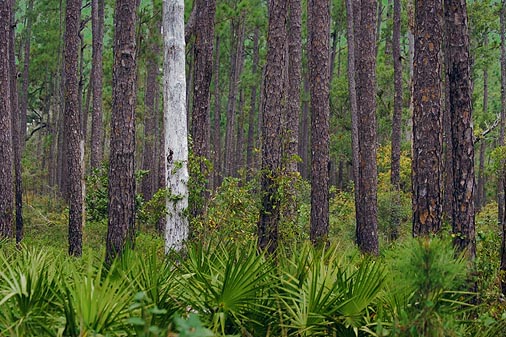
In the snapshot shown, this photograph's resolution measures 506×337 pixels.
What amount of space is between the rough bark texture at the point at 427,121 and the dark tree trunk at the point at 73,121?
8.71 meters

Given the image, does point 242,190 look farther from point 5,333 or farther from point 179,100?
point 5,333

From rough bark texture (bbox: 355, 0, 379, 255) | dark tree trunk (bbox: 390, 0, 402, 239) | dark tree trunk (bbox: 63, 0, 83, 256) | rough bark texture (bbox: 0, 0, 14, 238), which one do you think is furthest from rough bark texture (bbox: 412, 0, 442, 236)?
dark tree trunk (bbox: 390, 0, 402, 239)

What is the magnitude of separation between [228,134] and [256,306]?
101 ft

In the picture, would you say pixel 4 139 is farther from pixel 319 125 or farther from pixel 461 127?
pixel 461 127

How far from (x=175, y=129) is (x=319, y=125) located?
163 inches

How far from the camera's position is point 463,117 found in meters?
7.86

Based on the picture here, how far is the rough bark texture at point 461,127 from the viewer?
25.6 ft

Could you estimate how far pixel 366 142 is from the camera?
1462 centimetres

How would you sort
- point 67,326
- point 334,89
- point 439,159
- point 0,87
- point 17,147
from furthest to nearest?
point 334,89 → point 17,147 → point 0,87 → point 439,159 → point 67,326

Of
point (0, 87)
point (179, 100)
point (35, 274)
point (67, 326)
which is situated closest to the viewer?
point (67, 326)

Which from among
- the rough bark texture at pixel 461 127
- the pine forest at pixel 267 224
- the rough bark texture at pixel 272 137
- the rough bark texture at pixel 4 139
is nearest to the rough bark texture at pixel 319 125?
the pine forest at pixel 267 224

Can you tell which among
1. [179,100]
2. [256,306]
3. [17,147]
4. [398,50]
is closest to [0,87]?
[17,147]

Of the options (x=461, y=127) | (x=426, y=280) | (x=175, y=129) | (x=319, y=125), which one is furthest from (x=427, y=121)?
(x=426, y=280)

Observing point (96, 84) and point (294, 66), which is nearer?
point (294, 66)
